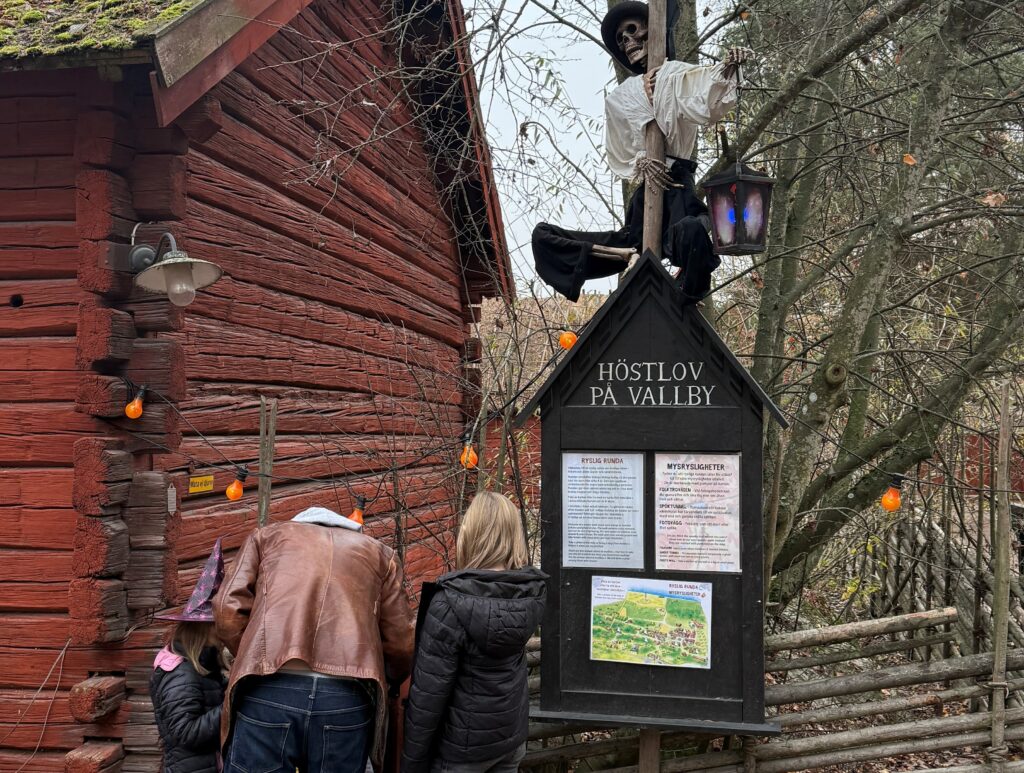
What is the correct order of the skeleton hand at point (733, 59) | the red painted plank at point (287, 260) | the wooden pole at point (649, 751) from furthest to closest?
the red painted plank at point (287, 260)
the wooden pole at point (649, 751)
the skeleton hand at point (733, 59)

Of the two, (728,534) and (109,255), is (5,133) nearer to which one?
(109,255)

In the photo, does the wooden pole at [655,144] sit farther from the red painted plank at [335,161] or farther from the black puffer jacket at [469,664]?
the red painted plank at [335,161]

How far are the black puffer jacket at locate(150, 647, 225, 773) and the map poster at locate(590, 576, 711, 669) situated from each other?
154 cm

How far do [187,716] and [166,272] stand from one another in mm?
2046

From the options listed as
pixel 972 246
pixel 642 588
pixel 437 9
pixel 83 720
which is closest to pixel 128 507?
pixel 83 720

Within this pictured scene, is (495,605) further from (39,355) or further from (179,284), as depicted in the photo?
(39,355)

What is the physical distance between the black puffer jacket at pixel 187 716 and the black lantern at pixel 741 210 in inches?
105

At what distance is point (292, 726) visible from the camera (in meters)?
3.01

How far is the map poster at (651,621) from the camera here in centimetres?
Answer: 362

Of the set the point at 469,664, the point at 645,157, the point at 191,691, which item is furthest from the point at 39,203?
the point at 469,664

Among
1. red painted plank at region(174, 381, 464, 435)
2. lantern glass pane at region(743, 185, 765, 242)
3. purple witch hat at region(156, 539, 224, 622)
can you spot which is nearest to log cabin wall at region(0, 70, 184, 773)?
red painted plank at region(174, 381, 464, 435)

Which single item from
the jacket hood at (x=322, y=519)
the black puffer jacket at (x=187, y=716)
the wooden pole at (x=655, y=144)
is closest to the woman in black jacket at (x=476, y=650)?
the jacket hood at (x=322, y=519)

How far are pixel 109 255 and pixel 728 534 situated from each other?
3.23m

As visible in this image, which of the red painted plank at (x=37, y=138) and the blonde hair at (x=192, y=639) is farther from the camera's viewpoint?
the red painted plank at (x=37, y=138)
